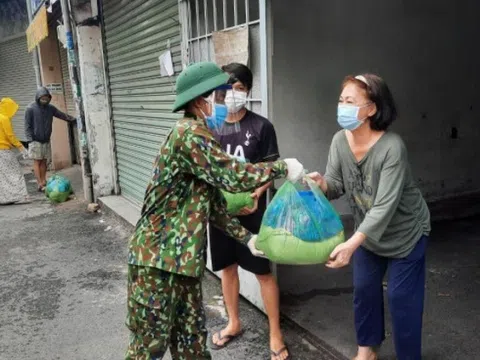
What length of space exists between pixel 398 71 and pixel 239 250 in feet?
11.1

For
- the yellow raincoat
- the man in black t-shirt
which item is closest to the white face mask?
the man in black t-shirt

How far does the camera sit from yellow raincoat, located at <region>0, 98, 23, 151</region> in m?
7.30

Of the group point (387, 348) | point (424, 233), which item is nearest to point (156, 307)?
point (424, 233)

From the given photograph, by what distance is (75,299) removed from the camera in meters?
3.98

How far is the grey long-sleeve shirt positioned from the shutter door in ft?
39.2

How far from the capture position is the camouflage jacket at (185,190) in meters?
1.90

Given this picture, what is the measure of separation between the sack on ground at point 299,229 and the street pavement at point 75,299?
1104 millimetres

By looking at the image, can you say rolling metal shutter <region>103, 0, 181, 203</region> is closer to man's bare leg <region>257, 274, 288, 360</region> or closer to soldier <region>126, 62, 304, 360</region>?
man's bare leg <region>257, 274, 288, 360</region>

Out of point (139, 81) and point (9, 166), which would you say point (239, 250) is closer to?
point (139, 81)

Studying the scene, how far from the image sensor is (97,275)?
4.48 metres

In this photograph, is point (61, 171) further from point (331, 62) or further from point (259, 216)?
point (259, 216)

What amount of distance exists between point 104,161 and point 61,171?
12.7ft

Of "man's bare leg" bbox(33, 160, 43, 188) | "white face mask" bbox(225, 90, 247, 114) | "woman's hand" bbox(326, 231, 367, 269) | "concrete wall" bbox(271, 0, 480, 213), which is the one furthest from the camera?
"man's bare leg" bbox(33, 160, 43, 188)

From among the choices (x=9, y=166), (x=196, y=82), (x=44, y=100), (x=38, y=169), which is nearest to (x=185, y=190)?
(x=196, y=82)
